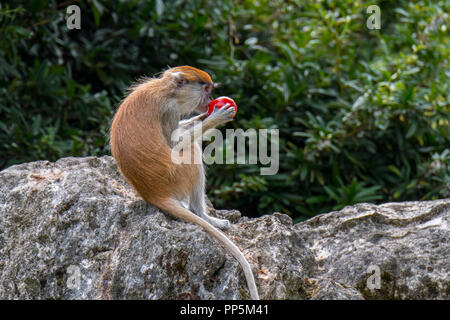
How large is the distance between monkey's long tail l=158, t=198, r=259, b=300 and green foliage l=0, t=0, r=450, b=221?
2.62 meters

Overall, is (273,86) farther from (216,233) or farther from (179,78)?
(216,233)

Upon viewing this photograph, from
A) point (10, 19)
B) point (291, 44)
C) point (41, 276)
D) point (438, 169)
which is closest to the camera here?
point (41, 276)

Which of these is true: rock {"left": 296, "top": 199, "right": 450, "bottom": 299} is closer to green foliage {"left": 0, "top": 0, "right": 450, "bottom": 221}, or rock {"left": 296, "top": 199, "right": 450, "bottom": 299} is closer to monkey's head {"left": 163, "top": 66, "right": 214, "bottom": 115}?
monkey's head {"left": 163, "top": 66, "right": 214, "bottom": 115}

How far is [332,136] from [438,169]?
120cm

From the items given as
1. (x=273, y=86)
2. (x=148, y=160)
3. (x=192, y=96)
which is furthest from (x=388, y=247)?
(x=273, y=86)

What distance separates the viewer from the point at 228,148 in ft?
22.2

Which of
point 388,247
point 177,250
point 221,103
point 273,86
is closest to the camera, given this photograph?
point 177,250

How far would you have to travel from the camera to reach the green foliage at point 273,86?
686 centimetres

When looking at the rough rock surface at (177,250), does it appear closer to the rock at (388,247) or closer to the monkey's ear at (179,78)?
the rock at (388,247)

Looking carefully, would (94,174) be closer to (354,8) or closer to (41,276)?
(41,276)

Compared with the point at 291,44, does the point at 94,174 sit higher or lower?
lower

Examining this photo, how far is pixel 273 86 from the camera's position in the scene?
7.38 m

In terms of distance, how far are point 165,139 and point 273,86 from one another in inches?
122

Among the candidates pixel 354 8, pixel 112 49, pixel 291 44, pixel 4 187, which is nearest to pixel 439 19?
pixel 354 8
